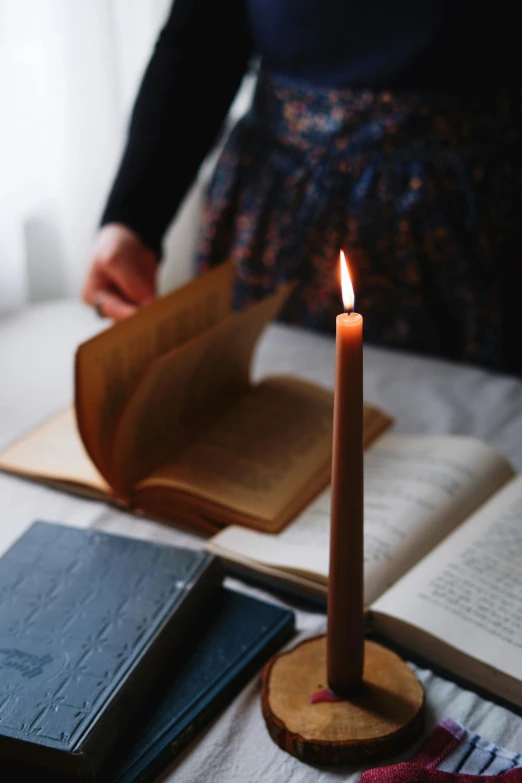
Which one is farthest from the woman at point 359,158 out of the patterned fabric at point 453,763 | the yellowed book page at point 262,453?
the patterned fabric at point 453,763

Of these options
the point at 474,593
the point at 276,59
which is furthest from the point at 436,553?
the point at 276,59

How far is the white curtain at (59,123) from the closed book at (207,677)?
927mm

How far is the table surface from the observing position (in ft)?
1.78

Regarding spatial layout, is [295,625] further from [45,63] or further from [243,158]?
[45,63]

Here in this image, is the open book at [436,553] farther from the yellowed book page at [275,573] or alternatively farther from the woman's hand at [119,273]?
the woman's hand at [119,273]

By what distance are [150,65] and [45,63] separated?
0.93 feet

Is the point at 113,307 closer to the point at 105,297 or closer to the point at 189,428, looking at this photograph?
the point at 105,297

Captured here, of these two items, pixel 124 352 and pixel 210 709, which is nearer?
pixel 210 709

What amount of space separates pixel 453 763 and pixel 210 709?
0.50 ft

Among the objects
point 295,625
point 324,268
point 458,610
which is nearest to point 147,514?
point 295,625

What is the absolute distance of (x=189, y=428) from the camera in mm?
869

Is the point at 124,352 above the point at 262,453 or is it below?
above

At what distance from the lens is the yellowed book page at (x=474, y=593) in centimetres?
59

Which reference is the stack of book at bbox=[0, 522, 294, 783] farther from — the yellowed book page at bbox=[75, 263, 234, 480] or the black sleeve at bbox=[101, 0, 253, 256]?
the black sleeve at bbox=[101, 0, 253, 256]
